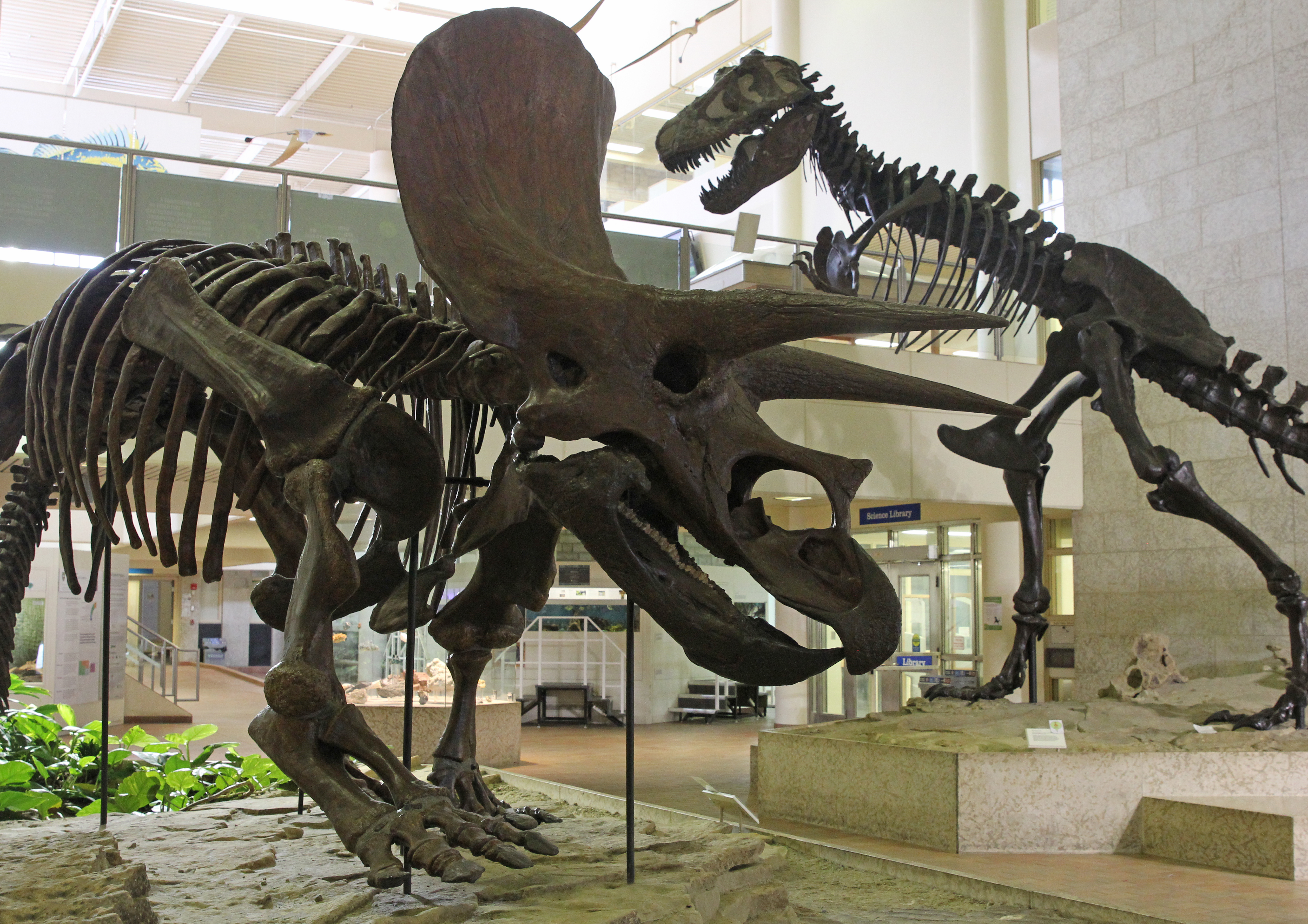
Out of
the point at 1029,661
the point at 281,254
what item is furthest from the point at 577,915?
the point at 1029,661

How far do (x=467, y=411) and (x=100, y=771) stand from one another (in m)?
3.61

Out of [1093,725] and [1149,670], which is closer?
[1093,725]

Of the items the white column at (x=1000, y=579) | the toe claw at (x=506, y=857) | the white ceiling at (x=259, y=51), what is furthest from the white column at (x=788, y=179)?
the toe claw at (x=506, y=857)

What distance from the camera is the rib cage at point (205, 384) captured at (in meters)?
3.70

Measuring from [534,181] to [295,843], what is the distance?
2.86 metres

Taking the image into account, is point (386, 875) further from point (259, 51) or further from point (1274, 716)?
point (259, 51)

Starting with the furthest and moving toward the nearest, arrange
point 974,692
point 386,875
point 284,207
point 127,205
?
point 284,207, point 127,205, point 974,692, point 386,875

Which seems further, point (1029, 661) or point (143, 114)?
point (143, 114)

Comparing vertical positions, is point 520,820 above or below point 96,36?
below

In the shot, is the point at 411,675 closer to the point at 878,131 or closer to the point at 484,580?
the point at 484,580

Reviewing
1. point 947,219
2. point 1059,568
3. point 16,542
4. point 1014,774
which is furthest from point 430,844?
point 1059,568

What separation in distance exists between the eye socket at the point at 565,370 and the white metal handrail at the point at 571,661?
9.62 m

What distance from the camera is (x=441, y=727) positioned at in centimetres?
904

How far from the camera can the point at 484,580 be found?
14.2ft
